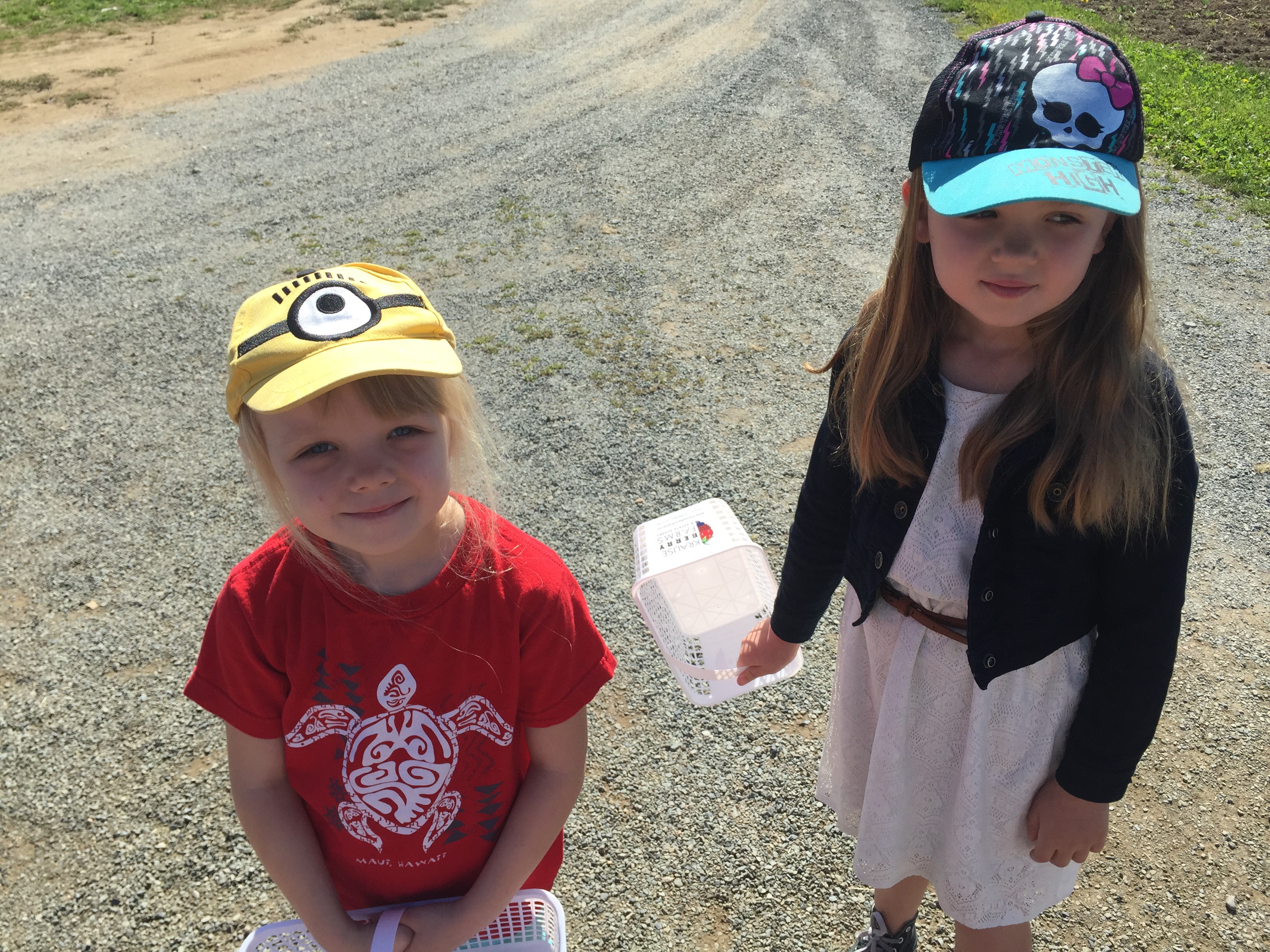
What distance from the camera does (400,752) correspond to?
1686 mm

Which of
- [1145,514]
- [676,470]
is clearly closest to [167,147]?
[676,470]

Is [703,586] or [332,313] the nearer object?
[332,313]

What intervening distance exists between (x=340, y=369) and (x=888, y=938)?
202cm

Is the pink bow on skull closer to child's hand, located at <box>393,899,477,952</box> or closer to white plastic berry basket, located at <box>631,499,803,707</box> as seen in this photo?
white plastic berry basket, located at <box>631,499,803,707</box>

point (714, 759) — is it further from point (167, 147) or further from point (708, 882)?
point (167, 147)

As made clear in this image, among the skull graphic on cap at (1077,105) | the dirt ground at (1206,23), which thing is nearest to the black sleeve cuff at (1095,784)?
the skull graphic on cap at (1077,105)

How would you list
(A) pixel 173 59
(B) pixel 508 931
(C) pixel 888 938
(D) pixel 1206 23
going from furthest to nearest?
1. (D) pixel 1206 23
2. (A) pixel 173 59
3. (C) pixel 888 938
4. (B) pixel 508 931

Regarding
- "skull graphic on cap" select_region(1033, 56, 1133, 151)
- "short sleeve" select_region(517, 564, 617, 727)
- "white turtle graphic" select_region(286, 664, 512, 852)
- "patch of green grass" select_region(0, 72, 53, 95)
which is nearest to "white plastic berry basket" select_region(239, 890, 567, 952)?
"white turtle graphic" select_region(286, 664, 512, 852)

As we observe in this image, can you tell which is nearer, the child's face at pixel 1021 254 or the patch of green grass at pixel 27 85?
the child's face at pixel 1021 254

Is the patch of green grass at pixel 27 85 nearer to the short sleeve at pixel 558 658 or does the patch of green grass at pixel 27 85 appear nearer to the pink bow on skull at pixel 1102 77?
the short sleeve at pixel 558 658

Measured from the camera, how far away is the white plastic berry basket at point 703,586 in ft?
9.37

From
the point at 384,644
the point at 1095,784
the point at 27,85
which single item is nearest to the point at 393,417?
the point at 384,644

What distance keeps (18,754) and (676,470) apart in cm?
275

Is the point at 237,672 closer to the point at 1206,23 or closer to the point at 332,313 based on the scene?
the point at 332,313
